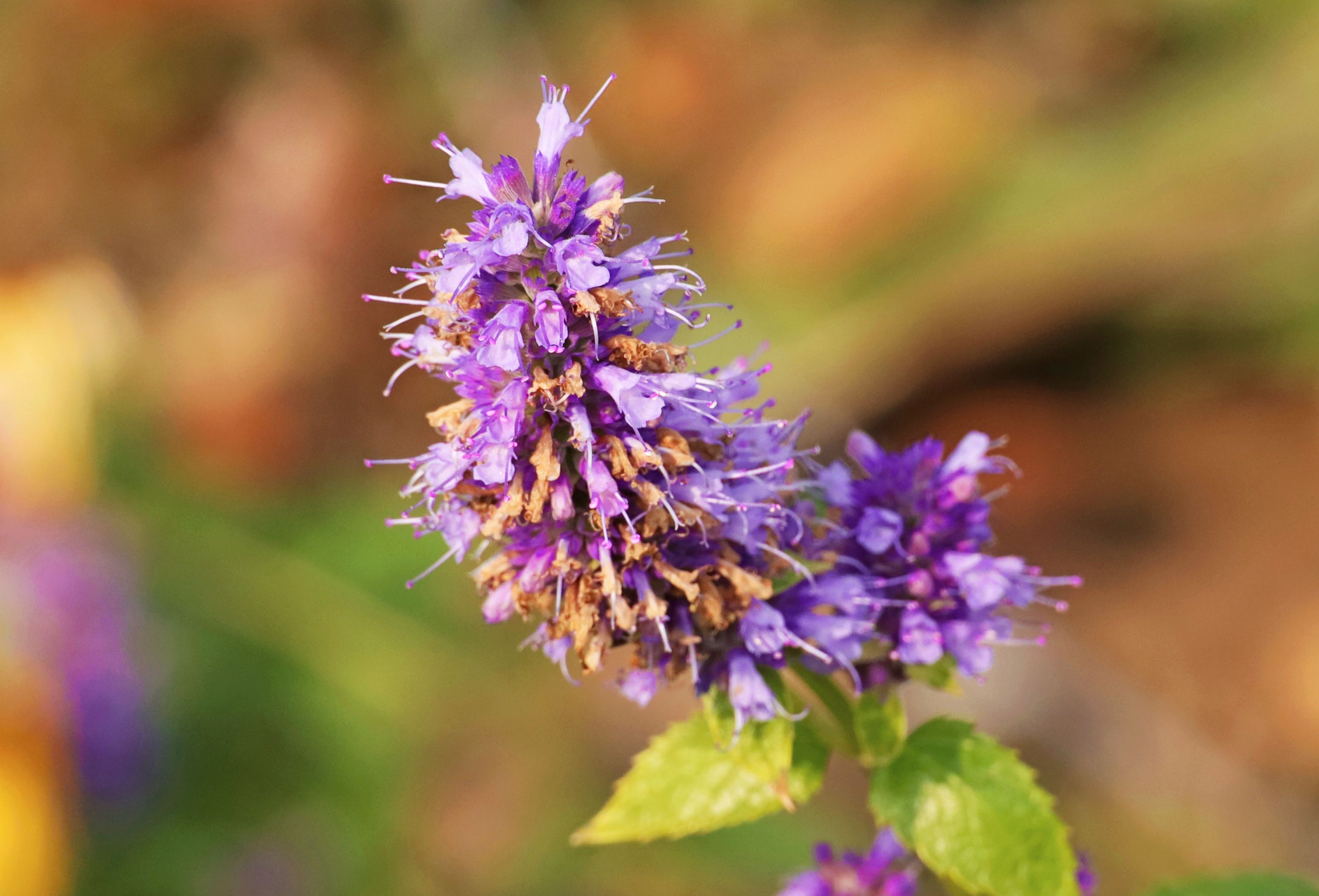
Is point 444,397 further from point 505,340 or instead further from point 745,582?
point 505,340

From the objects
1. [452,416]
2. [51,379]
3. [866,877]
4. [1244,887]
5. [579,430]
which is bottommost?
[1244,887]

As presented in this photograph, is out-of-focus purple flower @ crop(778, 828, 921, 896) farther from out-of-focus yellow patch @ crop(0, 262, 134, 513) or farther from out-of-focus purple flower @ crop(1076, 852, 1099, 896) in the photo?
out-of-focus yellow patch @ crop(0, 262, 134, 513)

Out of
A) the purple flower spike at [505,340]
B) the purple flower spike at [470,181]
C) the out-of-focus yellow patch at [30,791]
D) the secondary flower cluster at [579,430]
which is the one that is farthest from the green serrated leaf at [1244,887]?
the out-of-focus yellow patch at [30,791]

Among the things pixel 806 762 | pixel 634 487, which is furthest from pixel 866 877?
pixel 634 487

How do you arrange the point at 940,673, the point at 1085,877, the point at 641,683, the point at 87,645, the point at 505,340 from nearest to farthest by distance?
1. the point at 505,340
2. the point at 641,683
3. the point at 940,673
4. the point at 1085,877
5. the point at 87,645

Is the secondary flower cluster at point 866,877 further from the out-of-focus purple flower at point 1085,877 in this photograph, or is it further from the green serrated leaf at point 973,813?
the green serrated leaf at point 973,813

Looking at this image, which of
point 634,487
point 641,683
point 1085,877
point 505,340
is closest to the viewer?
point 505,340
